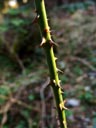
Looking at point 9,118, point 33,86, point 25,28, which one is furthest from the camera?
point 25,28

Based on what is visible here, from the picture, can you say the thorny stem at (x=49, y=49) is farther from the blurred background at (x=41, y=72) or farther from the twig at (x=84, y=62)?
the twig at (x=84, y=62)

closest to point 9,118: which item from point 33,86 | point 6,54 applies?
point 33,86

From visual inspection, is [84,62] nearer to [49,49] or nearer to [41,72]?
[41,72]

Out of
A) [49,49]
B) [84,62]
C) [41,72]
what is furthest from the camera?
[84,62]

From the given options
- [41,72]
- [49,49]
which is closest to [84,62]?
[41,72]

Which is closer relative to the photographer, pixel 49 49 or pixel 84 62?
pixel 49 49

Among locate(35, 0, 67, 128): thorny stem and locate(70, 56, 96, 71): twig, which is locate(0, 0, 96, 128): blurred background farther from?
A: locate(35, 0, 67, 128): thorny stem

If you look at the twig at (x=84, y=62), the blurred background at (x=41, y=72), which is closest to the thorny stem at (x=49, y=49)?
the blurred background at (x=41, y=72)

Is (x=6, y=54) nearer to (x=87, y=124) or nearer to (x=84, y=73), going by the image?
(x=84, y=73)
